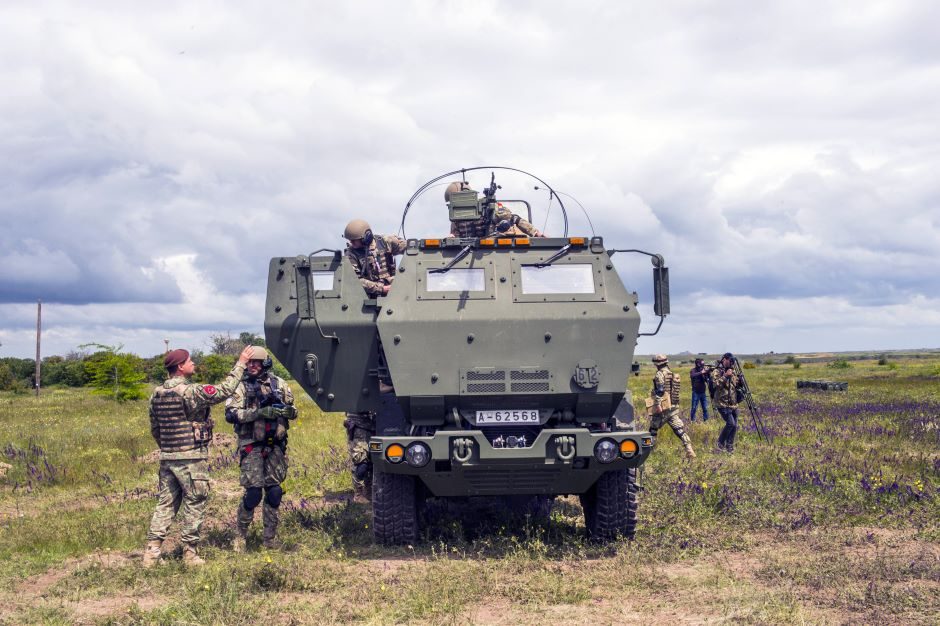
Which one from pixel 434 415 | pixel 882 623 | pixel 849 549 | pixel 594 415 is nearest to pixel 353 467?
pixel 434 415

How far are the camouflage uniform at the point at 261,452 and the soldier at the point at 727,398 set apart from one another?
787 centimetres

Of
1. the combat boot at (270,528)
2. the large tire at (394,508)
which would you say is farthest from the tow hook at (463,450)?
the combat boot at (270,528)

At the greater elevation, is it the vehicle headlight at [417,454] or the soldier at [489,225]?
the soldier at [489,225]

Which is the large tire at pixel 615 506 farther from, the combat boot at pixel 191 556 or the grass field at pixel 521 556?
the combat boot at pixel 191 556

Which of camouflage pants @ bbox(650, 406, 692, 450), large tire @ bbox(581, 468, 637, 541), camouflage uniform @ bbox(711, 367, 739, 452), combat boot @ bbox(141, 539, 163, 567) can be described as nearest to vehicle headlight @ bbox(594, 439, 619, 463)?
large tire @ bbox(581, 468, 637, 541)

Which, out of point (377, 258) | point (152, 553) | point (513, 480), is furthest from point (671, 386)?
point (152, 553)

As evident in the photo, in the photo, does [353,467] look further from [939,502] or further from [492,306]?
[939,502]

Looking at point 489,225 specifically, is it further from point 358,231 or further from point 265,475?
point 265,475

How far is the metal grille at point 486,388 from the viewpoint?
23.1 feet

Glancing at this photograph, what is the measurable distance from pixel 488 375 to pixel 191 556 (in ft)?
9.19

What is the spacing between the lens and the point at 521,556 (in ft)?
22.6

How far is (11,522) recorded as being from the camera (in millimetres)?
9086

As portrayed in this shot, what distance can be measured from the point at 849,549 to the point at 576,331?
2879 millimetres

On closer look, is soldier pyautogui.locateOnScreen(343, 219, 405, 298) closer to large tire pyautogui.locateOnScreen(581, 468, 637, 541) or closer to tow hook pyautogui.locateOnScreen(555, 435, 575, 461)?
tow hook pyautogui.locateOnScreen(555, 435, 575, 461)
